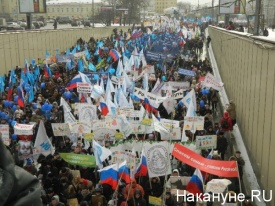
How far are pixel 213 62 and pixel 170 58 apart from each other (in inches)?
341

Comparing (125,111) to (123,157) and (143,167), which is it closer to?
(123,157)

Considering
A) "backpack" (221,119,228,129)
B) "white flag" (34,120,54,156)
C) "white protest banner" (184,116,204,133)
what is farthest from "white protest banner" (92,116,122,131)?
"backpack" (221,119,228,129)

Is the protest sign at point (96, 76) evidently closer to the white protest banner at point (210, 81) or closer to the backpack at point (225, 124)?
the white protest banner at point (210, 81)

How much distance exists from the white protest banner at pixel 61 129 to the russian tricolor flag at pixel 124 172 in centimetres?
316

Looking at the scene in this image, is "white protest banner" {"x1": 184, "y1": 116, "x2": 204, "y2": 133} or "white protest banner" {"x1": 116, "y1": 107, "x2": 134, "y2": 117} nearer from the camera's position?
"white protest banner" {"x1": 184, "y1": 116, "x2": 204, "y2": 133}

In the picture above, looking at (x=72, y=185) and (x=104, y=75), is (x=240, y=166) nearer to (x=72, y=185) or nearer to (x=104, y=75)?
(x=72, y=185)

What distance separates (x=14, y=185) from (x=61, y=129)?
979 cm

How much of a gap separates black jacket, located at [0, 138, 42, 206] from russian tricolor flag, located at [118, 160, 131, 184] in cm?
671

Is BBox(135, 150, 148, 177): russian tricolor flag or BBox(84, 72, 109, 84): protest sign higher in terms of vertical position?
BBox(84, 72, 109, 84): protest sign

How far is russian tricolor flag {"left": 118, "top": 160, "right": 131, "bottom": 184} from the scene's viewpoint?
8094 millimetres

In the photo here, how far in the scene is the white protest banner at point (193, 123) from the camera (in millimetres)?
10875

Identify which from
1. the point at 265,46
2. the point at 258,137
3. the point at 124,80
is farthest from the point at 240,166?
the point at 124,80

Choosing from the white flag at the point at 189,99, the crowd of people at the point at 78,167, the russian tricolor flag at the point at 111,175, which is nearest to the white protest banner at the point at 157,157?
the crowd of people at the point at 78,167

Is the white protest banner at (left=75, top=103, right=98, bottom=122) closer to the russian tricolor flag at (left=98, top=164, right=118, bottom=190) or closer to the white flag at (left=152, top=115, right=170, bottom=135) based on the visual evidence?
the white flag at (left=152, top=115, right=170, bottom=135)
